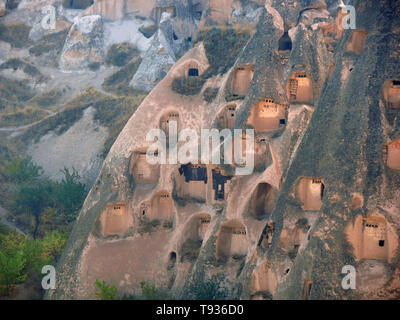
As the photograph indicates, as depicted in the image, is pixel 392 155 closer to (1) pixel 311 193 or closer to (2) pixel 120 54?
(1) pixel 311 193

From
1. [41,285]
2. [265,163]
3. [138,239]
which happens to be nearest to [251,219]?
[265,163]

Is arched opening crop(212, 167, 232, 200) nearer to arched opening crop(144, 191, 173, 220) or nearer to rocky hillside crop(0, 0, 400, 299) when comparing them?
rocky hillside crop(0, 0, 400, 299)

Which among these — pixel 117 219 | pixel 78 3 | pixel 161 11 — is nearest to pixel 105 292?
pixel 117 219

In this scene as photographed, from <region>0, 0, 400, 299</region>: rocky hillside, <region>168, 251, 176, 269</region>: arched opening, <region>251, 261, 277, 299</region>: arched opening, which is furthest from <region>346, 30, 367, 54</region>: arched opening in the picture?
<region>168, 251, 176, 269</region>: arched opening

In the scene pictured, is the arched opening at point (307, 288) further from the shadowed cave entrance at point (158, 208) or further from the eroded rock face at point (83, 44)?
the eroded rock face at point (83, 44)

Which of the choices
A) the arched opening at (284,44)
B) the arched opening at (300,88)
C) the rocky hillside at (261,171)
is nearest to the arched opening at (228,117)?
the rocky hillside at (261,171)

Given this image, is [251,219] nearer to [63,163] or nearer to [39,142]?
[63,163]
